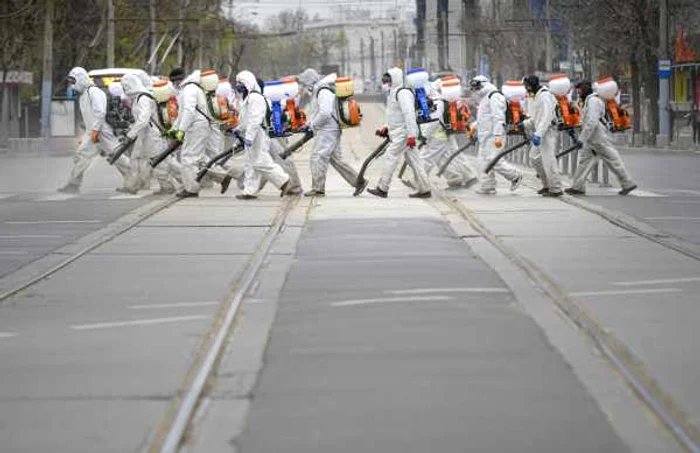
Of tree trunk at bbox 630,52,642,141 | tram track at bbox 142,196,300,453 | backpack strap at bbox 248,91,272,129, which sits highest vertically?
tree trunk at bbox 630,52,642,141

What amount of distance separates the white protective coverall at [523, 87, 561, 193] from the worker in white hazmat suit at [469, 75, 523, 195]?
917 millimetres

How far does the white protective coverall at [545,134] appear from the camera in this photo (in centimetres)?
2781

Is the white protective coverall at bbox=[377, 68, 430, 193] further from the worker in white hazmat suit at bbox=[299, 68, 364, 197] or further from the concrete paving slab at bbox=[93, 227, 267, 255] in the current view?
the concrete paving slab at bbox=[93, 227, 267, 255]

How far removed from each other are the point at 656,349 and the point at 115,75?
5811 cm

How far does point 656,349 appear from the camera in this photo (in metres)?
11.6

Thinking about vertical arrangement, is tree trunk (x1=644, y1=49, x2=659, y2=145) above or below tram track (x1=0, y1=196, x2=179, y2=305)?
above

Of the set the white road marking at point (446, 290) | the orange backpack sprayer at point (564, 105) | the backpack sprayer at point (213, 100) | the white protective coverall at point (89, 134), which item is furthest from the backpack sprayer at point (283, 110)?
the white road marking at point (446, 290)

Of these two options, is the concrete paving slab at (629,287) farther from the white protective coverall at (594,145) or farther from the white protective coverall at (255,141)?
the white protective coverall at (255,141)

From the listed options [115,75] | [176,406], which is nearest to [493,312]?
[176,406]

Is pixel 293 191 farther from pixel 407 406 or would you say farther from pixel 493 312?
pixel 407 406

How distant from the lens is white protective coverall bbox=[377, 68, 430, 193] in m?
27.5

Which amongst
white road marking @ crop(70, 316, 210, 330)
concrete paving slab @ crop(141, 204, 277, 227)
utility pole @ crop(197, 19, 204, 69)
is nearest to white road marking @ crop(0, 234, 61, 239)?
concrete paving slab @ crop(141, 204, 277, 227)

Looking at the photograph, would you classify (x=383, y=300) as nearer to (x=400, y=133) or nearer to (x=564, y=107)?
(x=400, y=133)

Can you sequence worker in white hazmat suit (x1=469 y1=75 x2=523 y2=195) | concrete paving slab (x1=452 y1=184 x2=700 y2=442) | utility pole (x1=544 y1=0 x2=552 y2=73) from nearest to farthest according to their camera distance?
concrete paving slab (x1=452 y1=184 x2=700 y2=442)
worker in white hazmat suit (x1=469 y1=75 x2=523 y2=195)
utility pole (x1=544 y1=0 x2=552 y2=73)
